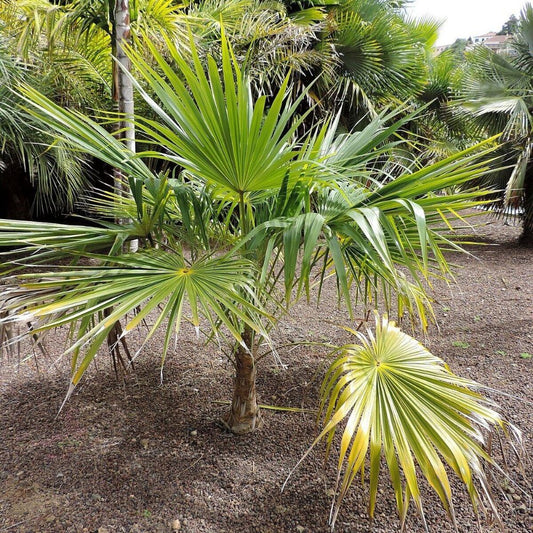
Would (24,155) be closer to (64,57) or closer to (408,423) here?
(64,57)

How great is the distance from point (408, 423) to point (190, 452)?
3.44 ft

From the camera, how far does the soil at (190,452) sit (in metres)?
1.48

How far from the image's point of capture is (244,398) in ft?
6.10

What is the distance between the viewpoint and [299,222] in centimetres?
129

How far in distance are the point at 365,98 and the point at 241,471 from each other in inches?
212

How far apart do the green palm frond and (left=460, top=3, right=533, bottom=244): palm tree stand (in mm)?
4347

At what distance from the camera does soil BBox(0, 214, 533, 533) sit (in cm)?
148

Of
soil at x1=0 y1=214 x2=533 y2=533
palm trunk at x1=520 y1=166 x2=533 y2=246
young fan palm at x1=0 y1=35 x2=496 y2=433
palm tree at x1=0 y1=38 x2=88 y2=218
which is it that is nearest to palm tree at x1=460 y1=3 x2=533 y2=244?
palm trunk at x1=520 y1=166 x2=533 y2=246

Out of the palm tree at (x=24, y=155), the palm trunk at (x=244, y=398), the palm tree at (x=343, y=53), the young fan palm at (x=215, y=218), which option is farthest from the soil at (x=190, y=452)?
the palm tree at (x=343, y=53)

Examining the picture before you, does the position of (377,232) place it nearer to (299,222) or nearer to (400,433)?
(299,222)

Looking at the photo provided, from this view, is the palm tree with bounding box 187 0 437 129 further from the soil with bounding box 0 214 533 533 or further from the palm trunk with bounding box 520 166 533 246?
the soil with bounding box 0 214 533 533

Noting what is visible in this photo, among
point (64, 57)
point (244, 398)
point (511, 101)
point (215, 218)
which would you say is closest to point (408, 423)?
point (244, 398)

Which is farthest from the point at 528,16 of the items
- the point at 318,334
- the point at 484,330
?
the point at 318,334

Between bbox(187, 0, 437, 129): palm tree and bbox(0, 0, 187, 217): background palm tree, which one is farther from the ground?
bbox(187, 0, 437, 129): palm tree
